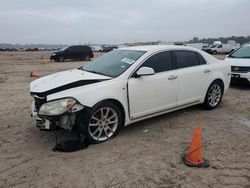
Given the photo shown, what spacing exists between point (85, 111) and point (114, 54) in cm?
197

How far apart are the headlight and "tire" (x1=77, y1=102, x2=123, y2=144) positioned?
227 millimetres

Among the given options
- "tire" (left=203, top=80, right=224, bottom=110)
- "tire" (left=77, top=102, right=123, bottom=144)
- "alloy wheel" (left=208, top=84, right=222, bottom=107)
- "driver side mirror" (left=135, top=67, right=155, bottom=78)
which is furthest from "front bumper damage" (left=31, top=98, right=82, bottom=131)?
"alloy wheel" (left=208, top=84, right=222, bottom=107)

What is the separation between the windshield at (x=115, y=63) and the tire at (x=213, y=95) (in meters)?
2.14

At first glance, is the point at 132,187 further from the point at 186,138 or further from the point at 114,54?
the point at 114,54

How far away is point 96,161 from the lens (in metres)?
4.18

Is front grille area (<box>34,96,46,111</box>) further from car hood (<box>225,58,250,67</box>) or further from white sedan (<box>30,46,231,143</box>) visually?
car hood (<box>225,58,250,67</box>)

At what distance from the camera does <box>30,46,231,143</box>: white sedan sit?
15.0ft

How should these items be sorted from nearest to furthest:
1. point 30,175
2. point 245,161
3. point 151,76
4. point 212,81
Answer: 1. point 30,175
2. point 245,161
3. point 151,76
4. point 212,81

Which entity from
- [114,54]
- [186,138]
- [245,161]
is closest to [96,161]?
[186,138]

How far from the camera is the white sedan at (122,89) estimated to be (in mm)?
4578

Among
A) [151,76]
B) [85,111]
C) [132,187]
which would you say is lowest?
[132,187]

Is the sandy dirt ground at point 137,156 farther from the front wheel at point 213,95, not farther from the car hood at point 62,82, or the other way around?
the car hood at point 62,82

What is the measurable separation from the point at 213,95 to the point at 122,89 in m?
2.94

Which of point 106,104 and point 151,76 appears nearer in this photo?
point 106,104
